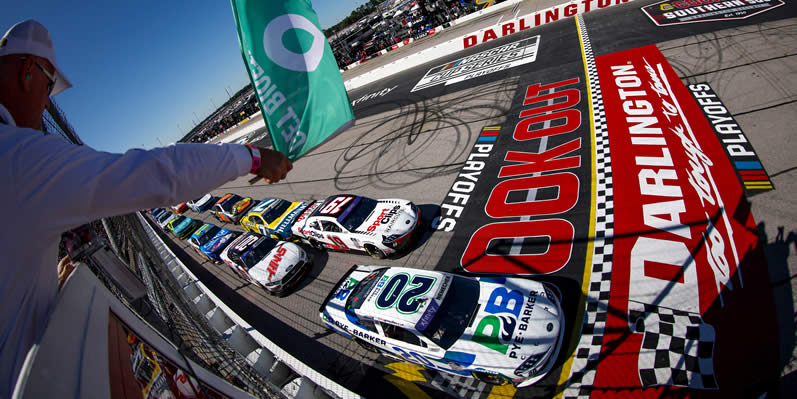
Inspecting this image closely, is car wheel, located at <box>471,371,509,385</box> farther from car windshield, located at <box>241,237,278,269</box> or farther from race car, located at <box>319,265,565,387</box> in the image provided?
car windshield, located at <box>241,237,278,269</box>

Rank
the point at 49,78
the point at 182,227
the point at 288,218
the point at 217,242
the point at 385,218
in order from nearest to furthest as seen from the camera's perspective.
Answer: the point at 49,78 < the point at 385,218 < the point at 288,218 < the point at 217,242 < the point at 182,227

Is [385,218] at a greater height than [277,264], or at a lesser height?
greater

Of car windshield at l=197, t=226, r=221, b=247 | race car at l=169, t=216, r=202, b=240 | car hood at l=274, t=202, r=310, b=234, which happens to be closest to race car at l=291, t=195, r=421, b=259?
car hood at l=274, t=202, r=310, b=234

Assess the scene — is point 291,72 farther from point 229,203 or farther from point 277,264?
point 229,203

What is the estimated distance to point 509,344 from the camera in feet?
16.4

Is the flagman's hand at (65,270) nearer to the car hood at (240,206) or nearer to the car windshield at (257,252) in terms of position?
the car windshield at (257,252)

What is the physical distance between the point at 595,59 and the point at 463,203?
35.3ft

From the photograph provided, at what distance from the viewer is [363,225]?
9.27 m

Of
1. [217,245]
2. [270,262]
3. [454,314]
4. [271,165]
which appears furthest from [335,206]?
[271,165]

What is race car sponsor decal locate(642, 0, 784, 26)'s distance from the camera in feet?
44.6

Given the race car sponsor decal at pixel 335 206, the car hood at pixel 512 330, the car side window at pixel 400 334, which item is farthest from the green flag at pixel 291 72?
the race car sponsor decal at pixel 335 206

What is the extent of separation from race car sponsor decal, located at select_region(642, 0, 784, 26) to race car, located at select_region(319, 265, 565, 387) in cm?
1673

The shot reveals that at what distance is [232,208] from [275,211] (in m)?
4.96

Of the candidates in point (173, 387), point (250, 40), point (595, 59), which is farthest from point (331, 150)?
point (173, 387)
